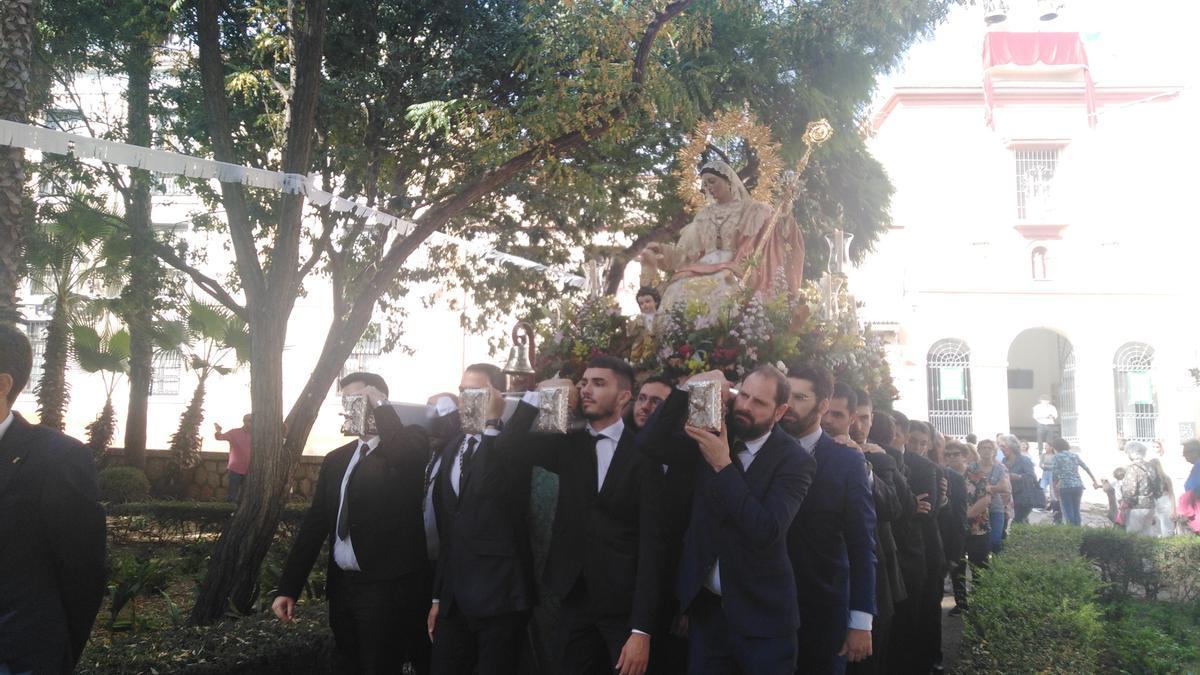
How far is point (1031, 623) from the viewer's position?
234 inches

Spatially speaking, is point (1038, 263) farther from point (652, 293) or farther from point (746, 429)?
point (746, 429)

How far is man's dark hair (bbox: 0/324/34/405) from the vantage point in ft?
11.6

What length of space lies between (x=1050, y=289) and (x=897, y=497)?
25.2 meters

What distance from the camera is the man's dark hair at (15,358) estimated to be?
3.53 metres

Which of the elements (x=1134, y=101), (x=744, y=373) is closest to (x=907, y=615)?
(x=744, y=373)

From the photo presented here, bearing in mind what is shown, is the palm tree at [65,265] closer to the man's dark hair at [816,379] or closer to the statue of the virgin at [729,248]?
the statue of the virgin at [729,248]

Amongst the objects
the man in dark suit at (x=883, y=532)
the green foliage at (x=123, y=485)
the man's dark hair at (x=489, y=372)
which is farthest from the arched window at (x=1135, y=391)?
the man's dark hair at (x=489, y=372)

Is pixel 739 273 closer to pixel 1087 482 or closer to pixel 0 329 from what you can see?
pixel 0 329

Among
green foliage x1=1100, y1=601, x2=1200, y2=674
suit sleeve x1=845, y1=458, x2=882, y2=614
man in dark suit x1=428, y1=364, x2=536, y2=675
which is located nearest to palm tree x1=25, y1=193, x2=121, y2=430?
man in dark suit x1=428, y1=364, x2=536, y2=675

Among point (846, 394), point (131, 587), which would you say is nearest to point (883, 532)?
point (846, 394)

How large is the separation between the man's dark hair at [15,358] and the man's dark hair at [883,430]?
5210mm

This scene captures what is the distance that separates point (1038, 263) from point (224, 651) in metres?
28.0

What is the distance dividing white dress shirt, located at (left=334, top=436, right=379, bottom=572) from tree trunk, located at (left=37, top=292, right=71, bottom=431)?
1189cm

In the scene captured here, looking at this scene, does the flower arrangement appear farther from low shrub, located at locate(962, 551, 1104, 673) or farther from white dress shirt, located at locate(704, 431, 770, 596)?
white dress shirt, located at locate(704, 431, 770, 596)
